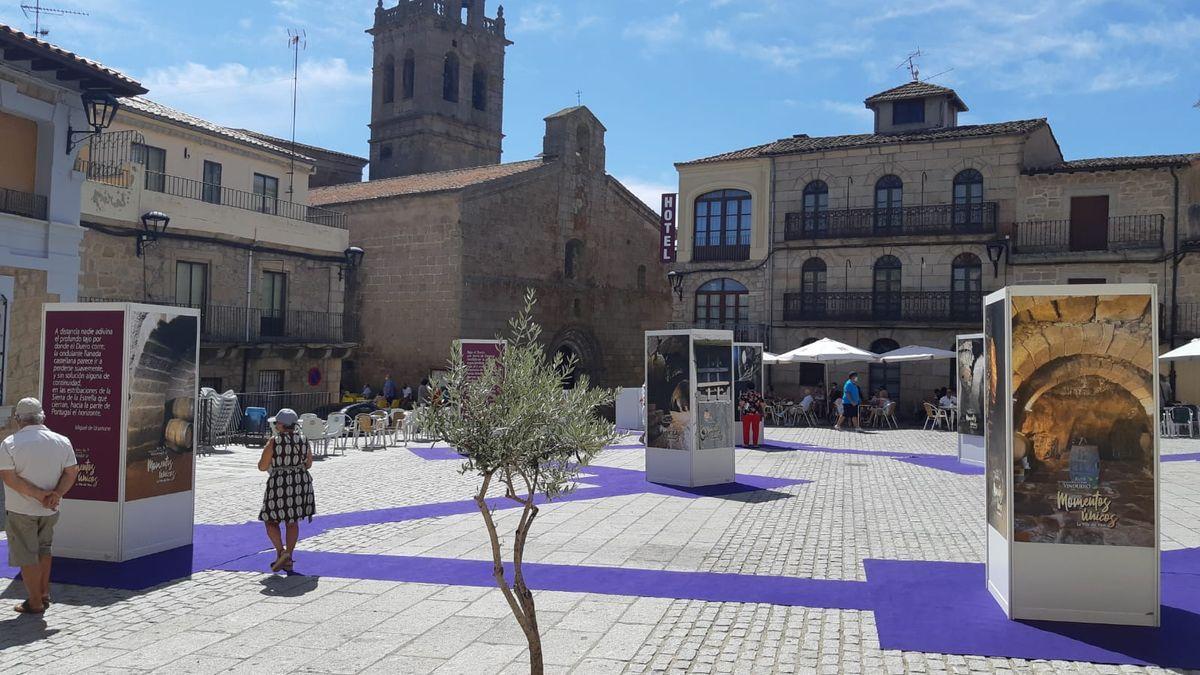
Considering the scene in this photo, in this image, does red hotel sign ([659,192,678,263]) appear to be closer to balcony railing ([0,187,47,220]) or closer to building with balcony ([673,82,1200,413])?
building with balcony ([673,82,1200,413])

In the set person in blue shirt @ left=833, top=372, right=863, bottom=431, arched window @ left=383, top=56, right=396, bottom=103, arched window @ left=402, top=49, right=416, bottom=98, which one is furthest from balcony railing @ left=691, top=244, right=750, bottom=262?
arched window @ left=383, top=56, right=396, bottom=103

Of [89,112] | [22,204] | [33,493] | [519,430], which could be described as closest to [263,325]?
[89,112]

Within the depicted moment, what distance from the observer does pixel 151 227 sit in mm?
22109

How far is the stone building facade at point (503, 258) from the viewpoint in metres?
31.2

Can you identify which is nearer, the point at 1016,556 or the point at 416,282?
the point at 1016,556

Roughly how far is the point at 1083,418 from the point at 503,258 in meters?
26.6

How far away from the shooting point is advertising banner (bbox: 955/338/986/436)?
616 inches

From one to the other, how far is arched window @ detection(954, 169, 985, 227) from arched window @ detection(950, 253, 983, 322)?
3.37ft

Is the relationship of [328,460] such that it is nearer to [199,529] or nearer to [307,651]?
[199,529]

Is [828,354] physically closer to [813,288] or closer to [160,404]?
[813,288]

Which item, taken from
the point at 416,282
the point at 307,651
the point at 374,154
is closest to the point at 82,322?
the point at 307,651

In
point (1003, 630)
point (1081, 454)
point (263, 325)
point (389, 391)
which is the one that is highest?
point (263, 325)

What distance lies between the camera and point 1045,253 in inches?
1109

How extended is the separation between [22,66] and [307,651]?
36.0ft
